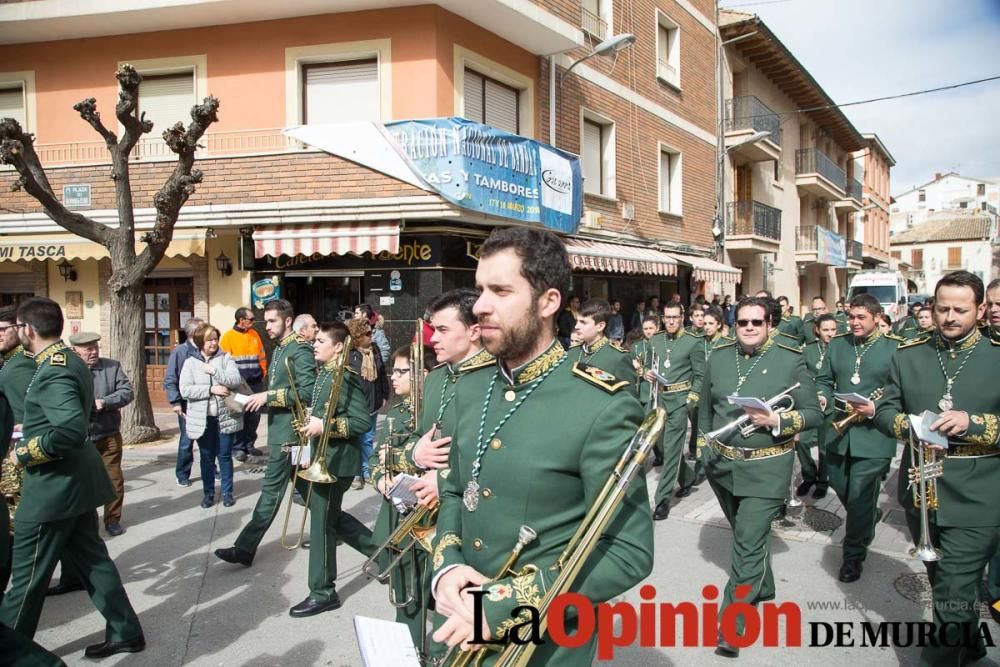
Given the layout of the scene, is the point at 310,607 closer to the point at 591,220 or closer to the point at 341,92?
the point at 341,92

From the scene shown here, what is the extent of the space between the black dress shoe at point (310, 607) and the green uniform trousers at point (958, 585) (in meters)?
→ 3.51

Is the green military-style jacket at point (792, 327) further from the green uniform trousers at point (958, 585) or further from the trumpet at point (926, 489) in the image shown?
the green uniform trousers at point (958, 585)

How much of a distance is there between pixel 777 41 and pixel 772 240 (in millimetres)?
6179

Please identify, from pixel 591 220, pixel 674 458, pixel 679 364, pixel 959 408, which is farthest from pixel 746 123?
pixel 959 408

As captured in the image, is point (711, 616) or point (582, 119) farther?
point (582, 119)

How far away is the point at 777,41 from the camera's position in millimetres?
21625

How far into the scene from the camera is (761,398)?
4.56 metres

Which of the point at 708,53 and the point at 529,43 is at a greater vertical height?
the point at 708,53

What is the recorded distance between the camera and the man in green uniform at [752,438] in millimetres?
4230

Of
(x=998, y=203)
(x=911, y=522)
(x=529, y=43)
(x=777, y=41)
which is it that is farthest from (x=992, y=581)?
(x=998, y=203)

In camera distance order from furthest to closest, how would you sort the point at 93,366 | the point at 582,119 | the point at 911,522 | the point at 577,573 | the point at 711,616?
the point at 582,119
the point at 93,366
the point at 711,616
the point at 911,522
the point at 577,573

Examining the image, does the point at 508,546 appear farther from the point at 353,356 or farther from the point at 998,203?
the point at 998,203

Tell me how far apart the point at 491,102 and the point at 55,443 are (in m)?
10.5

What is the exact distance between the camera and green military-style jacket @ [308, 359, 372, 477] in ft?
15.4
